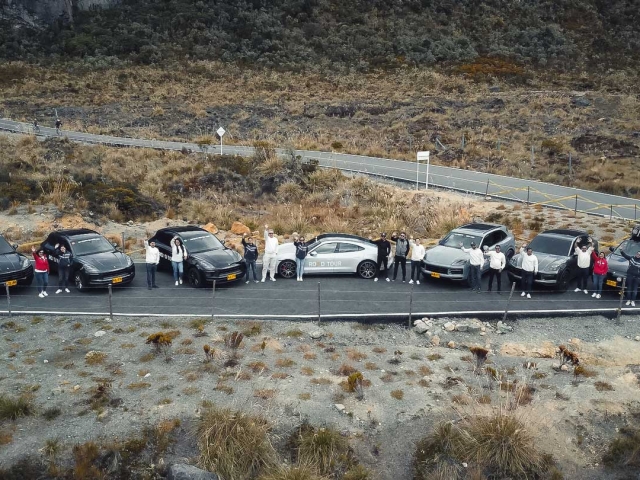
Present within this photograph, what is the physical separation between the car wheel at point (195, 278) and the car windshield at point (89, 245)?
2655 mm

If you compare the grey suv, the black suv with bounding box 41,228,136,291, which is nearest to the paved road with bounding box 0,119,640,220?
the grey suv

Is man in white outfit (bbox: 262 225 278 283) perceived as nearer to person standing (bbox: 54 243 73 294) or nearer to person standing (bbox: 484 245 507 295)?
person standing (bbox: 54 243 73 294)

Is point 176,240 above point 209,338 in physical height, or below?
above

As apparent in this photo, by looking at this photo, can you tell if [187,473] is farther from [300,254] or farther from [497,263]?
[497,263]

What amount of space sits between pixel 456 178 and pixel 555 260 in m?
16.0

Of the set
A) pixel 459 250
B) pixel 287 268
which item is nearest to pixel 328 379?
pixel 287 268

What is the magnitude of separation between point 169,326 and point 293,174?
18.0 metres

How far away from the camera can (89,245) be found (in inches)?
664

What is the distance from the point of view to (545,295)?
15734 millimetres

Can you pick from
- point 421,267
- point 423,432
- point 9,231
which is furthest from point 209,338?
point 9,231

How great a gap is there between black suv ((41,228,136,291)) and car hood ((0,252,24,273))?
1.00 metres

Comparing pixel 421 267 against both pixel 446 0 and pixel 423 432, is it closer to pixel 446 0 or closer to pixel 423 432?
pixel 423 432

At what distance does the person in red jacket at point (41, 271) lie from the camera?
14.9 m

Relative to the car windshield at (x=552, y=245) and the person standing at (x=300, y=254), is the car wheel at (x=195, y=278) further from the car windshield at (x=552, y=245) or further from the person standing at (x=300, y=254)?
the car windshield at (x=552, y=245)
